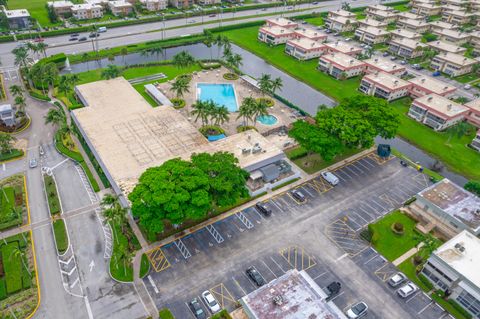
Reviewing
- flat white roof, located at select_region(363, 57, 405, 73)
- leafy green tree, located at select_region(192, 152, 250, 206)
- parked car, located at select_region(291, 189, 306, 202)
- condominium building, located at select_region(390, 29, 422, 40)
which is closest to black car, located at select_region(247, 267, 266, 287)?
leafy green tree, located at select_region(192, 152, 250, 206)

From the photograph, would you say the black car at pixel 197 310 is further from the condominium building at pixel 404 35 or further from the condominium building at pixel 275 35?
the condominium building at pixel 404 35

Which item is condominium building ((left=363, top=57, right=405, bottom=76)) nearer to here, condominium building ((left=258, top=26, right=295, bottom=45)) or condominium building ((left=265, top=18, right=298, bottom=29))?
condominium building ((left=258, top=26, right=295, bottom=45))

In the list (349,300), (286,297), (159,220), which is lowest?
(349,300)

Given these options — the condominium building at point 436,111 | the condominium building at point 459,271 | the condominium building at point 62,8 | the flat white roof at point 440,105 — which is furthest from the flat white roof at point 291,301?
the condominium building at point 62,8

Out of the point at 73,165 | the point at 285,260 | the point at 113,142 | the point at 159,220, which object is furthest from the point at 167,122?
the point at 285,260

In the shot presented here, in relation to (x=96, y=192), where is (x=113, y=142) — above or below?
above

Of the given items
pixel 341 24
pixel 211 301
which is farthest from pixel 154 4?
pixel 211 301

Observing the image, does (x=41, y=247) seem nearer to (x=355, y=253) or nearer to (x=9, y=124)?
(x=9, y=124)
